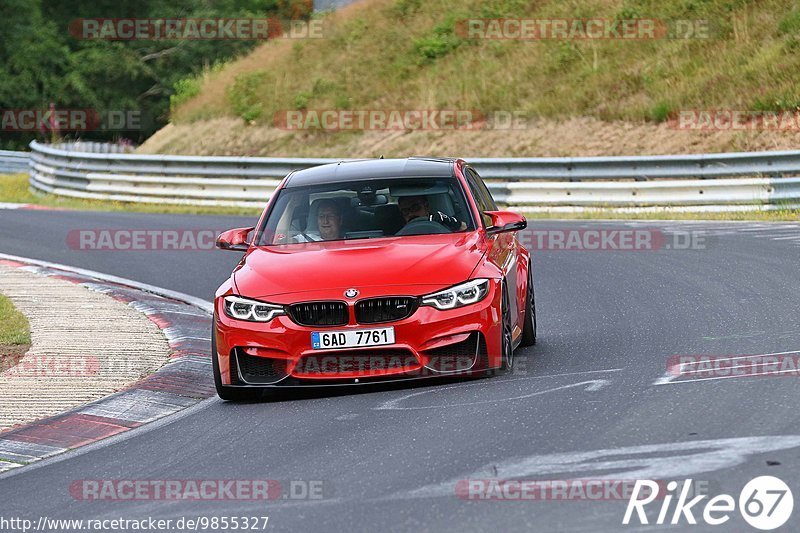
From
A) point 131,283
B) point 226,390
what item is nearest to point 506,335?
point 226,390

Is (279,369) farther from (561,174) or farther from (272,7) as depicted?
(272,7)

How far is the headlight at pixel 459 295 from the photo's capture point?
8891mm

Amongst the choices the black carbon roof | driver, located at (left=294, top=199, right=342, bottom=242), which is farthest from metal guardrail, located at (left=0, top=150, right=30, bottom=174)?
driver, located at (left=294, top=199, right=342, bottom=242)

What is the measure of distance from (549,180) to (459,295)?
16.8m

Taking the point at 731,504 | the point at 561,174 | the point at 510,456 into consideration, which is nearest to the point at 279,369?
the point at 510,456

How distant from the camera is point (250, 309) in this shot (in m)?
9.12

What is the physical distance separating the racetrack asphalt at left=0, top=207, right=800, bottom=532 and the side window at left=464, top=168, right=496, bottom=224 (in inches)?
41.7

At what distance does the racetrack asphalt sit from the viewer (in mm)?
5973

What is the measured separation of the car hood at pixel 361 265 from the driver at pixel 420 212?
269 mm

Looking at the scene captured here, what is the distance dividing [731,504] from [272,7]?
65227mm

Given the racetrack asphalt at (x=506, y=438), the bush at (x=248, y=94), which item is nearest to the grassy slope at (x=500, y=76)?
the bush at (x=248, y=94)

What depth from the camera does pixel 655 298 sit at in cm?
1306

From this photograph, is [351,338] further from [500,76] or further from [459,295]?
[500,76]

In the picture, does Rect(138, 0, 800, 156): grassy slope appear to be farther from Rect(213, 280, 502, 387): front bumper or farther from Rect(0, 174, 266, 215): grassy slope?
Rect(213, 280, 502, 387): front bumper
